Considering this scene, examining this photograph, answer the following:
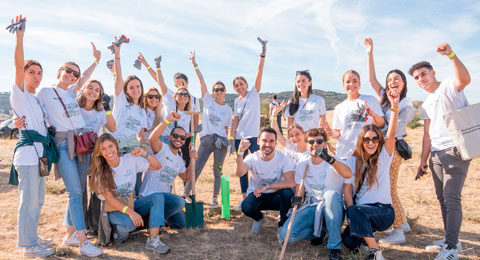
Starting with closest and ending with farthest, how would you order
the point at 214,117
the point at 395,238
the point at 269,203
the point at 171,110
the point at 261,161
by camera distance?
the point at 395,238, the point at 269,203, the point at 261,161, the point at 171,110, the point at 214,117

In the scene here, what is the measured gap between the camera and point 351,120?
16.0 feet

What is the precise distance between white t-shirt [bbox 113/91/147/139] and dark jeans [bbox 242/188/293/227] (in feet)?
6.71

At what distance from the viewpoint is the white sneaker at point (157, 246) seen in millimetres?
4352

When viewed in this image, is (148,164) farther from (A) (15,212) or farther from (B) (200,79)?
(A) (15,212)

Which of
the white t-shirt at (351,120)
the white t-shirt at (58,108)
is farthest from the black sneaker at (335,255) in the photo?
the white t-shirt at (58,108)

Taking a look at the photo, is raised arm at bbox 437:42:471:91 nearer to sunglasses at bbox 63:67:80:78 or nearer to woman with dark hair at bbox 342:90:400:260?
woman with dark hair at bbox 342:90:400:260

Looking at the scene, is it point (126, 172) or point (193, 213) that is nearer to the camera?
point (126, 172)

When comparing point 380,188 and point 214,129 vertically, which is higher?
point 214,129

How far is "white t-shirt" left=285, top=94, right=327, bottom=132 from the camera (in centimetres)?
545

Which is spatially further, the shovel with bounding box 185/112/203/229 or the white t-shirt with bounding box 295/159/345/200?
the shovel with bounding box 185/112/203/229

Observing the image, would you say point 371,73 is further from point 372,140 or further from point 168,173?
point 168,173

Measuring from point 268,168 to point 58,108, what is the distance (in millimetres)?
3002

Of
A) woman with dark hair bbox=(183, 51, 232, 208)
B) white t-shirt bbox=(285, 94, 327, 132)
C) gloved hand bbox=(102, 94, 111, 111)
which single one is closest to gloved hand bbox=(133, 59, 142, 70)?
woman with dark hair bbox=(183, 51, 232, 208)

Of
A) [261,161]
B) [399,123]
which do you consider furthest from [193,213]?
[399,123]
